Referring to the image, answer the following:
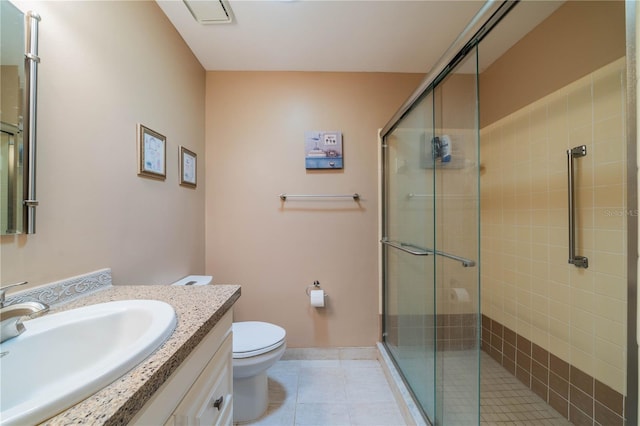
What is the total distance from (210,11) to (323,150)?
1.08 metres

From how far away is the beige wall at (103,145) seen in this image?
81 cm

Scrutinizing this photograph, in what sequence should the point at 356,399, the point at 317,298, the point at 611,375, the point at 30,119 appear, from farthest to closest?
1. the point at 317,298
2. the point at 356,399
3. the point at 611,375
4. the point at 30,119

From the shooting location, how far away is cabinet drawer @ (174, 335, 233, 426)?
610 mm

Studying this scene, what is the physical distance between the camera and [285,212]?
77.6 inches

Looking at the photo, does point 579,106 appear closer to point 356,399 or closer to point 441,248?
point 441,248

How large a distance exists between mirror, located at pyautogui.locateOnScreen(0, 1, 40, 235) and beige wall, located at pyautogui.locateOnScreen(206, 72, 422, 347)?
1205 mm

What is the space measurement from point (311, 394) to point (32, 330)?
1461mm

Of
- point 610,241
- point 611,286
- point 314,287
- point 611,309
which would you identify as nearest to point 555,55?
point 610,241

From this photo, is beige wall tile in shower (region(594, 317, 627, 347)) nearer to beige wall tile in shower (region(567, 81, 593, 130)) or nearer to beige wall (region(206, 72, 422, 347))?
Result: beige wall tile in shower (region(567, 81, 593, 130))

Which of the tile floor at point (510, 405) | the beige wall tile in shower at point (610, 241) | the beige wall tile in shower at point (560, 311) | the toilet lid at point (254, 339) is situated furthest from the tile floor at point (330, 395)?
the beige wall tile in shower at point (610, 241)

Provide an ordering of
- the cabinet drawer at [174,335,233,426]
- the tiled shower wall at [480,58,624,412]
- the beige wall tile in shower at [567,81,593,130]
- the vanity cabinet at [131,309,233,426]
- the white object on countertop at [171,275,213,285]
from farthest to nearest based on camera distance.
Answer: the white object on countertop at [171,275,213,285]
the beige wall tile in shower at [567,81,593,130]
the tiled shower wall at [480,58,624,412]
the cabinet drawer at [174,335,233,426]
the vanity cabinet at [131,309,233,426]

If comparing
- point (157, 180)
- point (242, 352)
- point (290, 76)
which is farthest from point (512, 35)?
point (242, 352)

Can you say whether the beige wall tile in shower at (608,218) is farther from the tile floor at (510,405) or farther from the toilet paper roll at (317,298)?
the toilet paper roll at (317,298)

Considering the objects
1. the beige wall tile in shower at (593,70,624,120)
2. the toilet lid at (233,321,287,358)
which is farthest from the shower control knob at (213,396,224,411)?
the beige wall tile in shower at (593,70,624,120)
